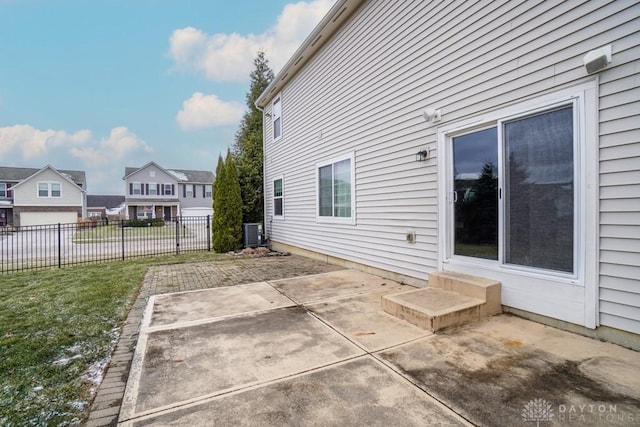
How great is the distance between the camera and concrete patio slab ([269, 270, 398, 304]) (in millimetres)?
4586

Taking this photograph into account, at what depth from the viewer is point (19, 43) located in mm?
14406

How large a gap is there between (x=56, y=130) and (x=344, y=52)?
33.9 meters

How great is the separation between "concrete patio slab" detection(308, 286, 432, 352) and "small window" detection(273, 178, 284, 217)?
251 inches

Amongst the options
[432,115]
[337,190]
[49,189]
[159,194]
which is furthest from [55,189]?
[432,115]

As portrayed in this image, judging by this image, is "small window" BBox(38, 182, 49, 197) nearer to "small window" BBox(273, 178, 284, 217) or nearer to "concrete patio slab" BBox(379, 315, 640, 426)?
"small window" BBox(273, 178, 284, 217)

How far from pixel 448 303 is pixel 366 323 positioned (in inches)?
37.2

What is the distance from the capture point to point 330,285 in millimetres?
5207

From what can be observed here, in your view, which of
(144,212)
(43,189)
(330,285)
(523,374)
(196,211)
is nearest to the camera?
(523,374)

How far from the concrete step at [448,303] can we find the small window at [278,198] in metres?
7.04

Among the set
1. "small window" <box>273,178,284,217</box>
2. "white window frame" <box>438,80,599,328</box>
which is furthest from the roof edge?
"white window frame" <box>438,80,599,328</box>

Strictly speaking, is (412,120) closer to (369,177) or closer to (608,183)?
(369,177)

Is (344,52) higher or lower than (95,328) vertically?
higher

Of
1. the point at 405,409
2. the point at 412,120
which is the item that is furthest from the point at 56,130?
the point at 405,409

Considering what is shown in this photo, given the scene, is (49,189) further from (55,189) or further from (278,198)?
(278,198)
